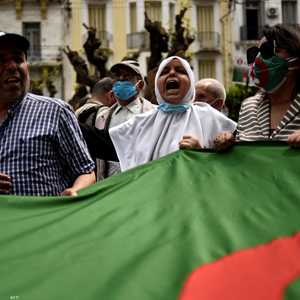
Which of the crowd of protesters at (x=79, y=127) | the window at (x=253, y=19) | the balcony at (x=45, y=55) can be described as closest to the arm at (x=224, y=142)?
the crowd of protesters at (x=79, y=127)

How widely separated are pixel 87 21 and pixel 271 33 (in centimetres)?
3409

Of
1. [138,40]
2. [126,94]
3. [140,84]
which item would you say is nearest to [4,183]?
[126,94]

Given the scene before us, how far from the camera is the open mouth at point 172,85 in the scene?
4316 millimetres

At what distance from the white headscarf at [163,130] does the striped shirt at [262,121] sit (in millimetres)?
375

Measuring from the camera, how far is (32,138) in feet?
11.8

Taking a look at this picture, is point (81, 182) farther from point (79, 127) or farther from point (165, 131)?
point (165, 131)

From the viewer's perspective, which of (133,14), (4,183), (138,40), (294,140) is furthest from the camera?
(138,40)

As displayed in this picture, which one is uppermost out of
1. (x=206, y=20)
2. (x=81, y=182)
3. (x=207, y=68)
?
(x=206, y=20)

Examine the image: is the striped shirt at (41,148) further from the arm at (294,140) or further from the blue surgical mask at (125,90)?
the blue surgical mask at (125,90)

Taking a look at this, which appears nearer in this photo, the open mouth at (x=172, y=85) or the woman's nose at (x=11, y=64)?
the woman's nose at (x=11, y=64)

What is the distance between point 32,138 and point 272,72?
120 cm

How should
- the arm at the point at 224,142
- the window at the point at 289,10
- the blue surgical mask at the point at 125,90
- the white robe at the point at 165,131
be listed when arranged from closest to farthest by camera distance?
the arm at the point at 224,142
the white robe at the point at 165,131
the blue surgical mask at the point at 125,90
the window at the point at 289,10

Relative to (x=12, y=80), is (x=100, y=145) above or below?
below

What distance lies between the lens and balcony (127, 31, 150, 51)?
37.2 meters
